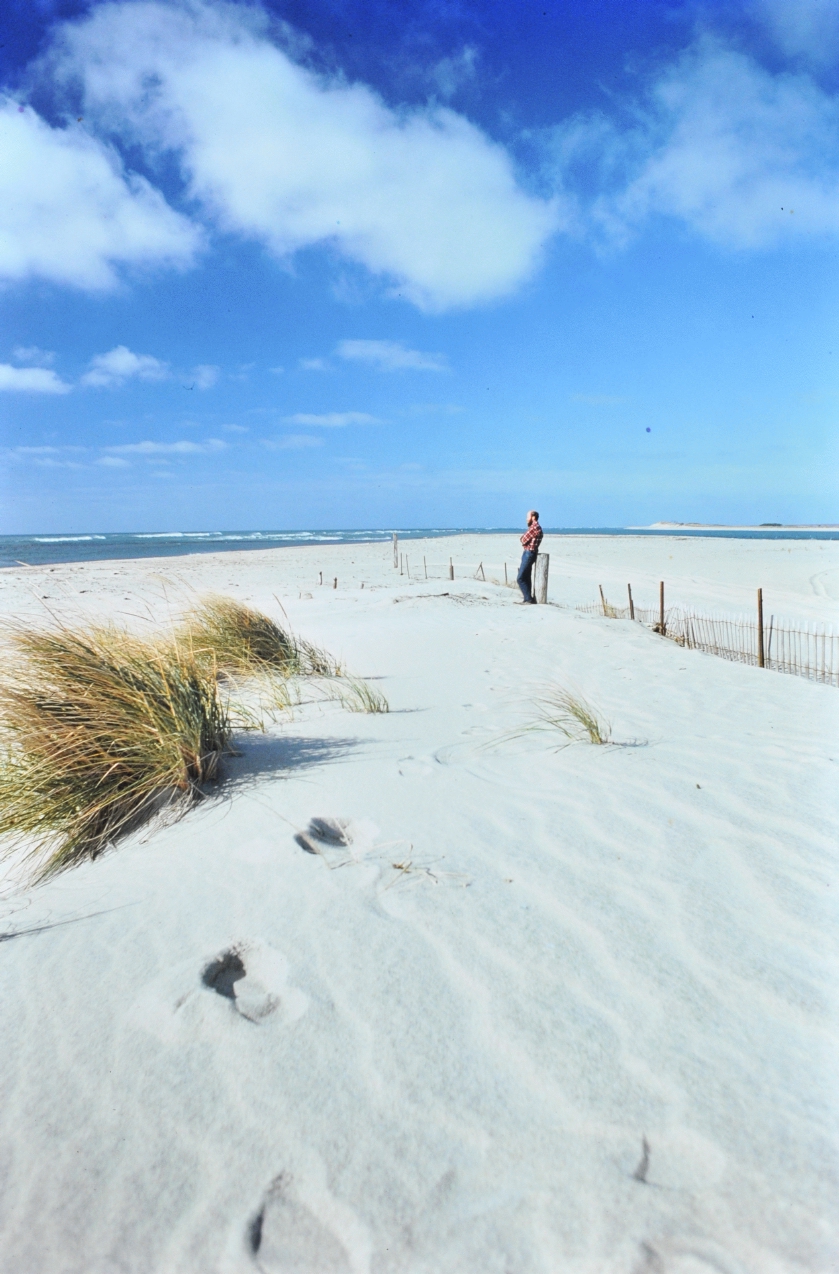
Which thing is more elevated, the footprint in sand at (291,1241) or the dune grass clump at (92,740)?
the dune grass clump at (92,740)

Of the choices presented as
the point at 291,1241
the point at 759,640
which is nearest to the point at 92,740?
the point at 291,1241

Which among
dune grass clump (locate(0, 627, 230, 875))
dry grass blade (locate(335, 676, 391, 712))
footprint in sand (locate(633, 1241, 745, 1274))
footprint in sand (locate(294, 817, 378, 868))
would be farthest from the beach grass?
footprint in sand (locate(633, 1241, 745, 1274))

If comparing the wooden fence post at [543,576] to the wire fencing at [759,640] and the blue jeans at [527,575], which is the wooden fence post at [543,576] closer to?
the blue jeans at [527,575]

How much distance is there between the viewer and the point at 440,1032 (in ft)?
4.83

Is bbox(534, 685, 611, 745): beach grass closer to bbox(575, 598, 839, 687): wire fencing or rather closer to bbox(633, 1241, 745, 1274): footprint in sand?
bbox(633, 1241, 745, 1274): footprint in sand

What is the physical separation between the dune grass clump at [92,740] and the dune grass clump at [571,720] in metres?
1.81

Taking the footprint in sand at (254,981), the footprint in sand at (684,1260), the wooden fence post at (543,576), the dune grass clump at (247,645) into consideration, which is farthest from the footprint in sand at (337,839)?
the wooden fence post at (543,576)

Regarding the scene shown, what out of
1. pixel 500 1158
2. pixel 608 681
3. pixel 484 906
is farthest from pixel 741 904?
pixel 608 681

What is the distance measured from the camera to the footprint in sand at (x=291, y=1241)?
1.06 metres

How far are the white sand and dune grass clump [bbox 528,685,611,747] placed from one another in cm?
41

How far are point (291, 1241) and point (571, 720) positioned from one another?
9.68 ft

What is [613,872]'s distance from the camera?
6.97ft

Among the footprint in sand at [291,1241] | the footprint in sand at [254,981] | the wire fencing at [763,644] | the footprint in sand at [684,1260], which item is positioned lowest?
the wire fencing at [763,644]

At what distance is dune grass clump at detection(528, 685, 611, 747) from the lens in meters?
3.46
